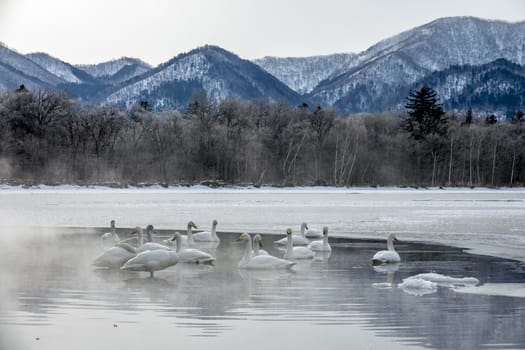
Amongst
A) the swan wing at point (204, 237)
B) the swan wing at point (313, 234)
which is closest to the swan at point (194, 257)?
the swan wing at point (204, 237)

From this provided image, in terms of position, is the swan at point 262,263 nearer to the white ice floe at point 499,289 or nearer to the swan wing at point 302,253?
the swan wing at point 302,253

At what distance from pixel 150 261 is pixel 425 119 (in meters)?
75.0

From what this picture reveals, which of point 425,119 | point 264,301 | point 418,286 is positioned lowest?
point 264,301

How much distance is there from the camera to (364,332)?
9234mm

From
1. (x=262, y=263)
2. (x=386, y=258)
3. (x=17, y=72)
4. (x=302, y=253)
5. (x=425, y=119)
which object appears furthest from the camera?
(x=17, y=72)

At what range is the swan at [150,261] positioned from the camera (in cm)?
1436

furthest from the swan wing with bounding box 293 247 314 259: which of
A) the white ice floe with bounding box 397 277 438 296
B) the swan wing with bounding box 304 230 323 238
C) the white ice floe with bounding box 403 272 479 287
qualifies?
the swan wing with bounding box 304 230 323 238

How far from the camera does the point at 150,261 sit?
1434cm

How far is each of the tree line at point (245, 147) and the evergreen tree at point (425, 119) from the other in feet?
0.38

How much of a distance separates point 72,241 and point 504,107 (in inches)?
7368

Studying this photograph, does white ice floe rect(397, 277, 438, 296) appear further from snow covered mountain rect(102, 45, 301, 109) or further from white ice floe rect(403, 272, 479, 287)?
snow covered mountain rect(102, 45, 301, 109)

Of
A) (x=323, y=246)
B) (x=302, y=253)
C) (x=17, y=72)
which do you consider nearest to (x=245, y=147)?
(x=323, y=246)

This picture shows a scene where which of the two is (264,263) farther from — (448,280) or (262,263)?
(448,280)

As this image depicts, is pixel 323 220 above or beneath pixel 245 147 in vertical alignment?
beneath
